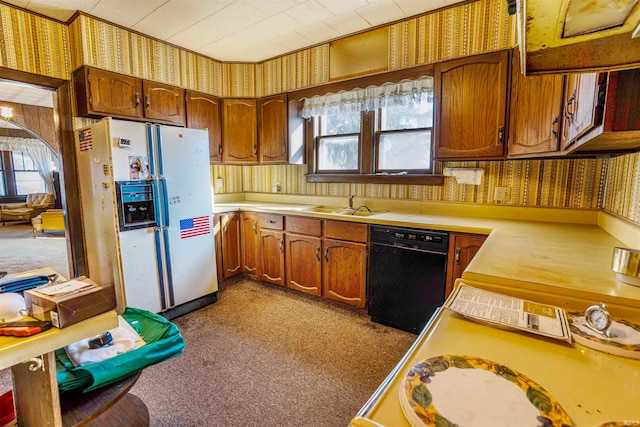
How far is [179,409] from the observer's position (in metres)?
1.66

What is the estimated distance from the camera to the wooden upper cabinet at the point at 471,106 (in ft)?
7.22

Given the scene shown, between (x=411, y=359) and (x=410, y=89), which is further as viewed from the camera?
(x=410, y=89)

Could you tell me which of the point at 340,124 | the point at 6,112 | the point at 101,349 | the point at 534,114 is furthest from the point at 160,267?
the point at 6,112

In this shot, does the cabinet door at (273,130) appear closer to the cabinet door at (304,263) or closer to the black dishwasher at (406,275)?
the cabinet door at (304,263)

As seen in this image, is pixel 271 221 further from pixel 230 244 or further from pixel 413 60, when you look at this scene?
pixel 413 60

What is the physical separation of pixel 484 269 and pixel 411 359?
63cm

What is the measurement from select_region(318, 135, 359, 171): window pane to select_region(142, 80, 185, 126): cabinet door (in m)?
1.55

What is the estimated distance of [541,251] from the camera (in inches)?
56.4

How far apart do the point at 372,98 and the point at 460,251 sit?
168 centimetres

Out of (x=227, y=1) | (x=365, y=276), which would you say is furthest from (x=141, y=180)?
(x=365, y=276)

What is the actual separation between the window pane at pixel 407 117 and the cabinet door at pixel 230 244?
191 cm

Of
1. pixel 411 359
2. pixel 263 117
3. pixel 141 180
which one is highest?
pixel 263 117

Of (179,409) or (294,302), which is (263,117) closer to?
(294,302)

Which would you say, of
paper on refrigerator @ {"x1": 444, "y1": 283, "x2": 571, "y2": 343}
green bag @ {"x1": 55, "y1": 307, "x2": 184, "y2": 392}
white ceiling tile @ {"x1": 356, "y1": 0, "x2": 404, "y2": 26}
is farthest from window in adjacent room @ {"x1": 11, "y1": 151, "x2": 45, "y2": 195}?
paper on refrigerator @ {"x1": 444, "y1": 283, "x2": 571, "y2": 343}
